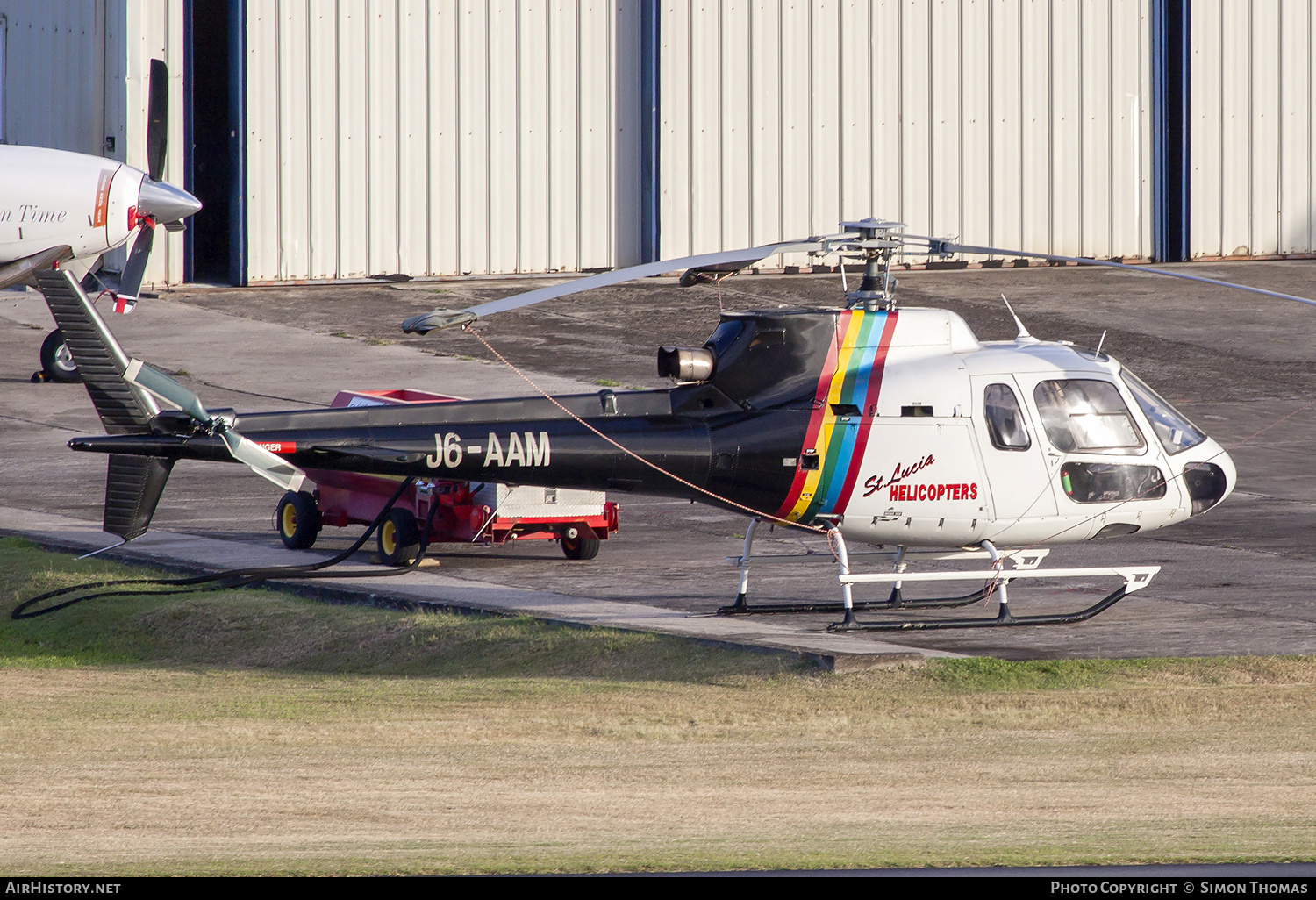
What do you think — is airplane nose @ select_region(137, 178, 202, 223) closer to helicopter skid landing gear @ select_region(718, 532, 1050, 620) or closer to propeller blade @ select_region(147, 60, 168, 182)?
propeller blade @ select_region(147, 60, 168, 182)

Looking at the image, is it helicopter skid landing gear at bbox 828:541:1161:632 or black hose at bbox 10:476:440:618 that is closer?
helicopter skid landing gear at bbox 828:541:1161:632

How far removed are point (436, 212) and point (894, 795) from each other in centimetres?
2636

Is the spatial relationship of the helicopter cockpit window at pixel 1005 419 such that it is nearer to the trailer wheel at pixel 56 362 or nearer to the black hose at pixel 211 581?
the black hose at pixel 211 581

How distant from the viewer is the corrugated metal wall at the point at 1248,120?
38031 millimetres

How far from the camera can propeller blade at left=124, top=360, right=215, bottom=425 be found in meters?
12.0

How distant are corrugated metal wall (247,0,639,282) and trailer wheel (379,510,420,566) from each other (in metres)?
18.3

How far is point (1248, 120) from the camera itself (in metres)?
38.5

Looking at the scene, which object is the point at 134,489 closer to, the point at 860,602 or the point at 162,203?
the point at 860,602

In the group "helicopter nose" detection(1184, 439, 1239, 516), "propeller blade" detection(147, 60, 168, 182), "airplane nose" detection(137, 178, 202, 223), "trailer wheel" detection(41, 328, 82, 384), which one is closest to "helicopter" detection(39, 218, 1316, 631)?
"helicopter nose" detection(1184, 439, 1239, 516)

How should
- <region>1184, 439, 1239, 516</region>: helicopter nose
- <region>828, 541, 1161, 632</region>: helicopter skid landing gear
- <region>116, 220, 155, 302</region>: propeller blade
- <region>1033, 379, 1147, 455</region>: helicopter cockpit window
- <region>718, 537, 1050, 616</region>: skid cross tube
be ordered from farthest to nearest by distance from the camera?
<region>116, 220, 155, 302</region>: propeller blade, <region>1184, 439, 1239, 516</region>: helicopter nose, <region>718, 537, 1050, 616</region>: skid cross tube, <region>1033, 379, 1147, 455</region>: helicopter cockpit window, <region>828, 541, 1161, 632</region>: helicopter skid landing gear

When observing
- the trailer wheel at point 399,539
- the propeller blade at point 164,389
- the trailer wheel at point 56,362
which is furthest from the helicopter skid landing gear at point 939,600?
the trailer wheel at point 56,362

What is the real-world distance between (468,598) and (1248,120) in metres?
29.6

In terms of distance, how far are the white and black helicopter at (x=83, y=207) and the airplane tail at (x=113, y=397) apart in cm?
1153

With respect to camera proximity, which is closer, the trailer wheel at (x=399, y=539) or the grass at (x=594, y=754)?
the grass at (x=594, y=754)
